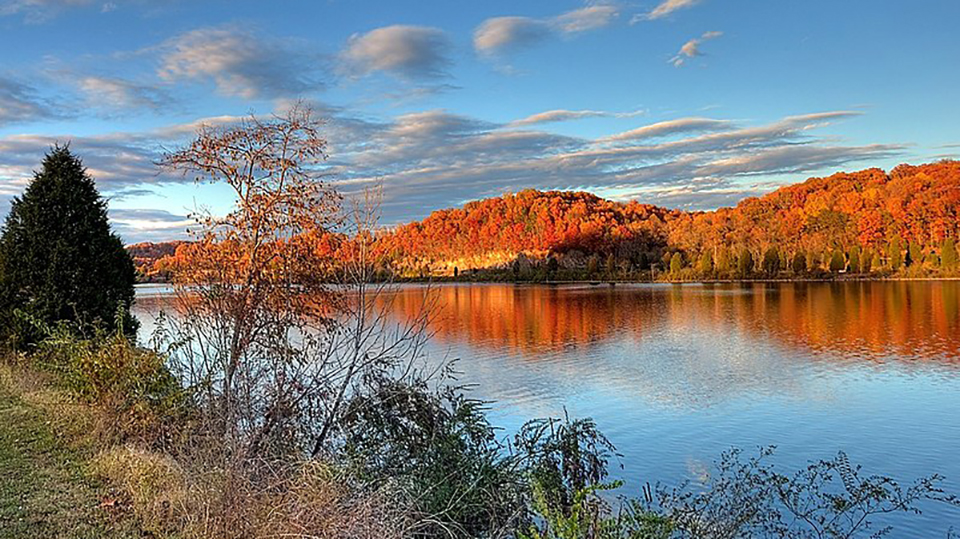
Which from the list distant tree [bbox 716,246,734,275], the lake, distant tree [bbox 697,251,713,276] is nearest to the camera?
the lake

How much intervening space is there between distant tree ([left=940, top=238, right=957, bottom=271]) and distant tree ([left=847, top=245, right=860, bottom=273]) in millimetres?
6970

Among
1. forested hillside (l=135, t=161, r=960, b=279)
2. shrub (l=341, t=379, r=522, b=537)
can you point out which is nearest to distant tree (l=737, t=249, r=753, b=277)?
forested hillside (l=135, t=161, r=960, b=279)

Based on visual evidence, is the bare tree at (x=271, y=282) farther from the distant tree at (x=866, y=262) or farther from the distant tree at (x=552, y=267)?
the distant tree at (x=552, y=267)

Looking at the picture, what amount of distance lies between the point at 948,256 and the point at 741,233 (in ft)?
72.6

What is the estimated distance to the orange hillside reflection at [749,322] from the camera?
22375mm

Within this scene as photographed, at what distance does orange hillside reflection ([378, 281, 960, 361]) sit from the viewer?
881 inches

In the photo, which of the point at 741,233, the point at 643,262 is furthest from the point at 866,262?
the point at 643,262

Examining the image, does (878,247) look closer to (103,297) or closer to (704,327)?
(704,327)

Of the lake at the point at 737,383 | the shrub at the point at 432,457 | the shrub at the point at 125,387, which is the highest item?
the shrub at the point at 125,387

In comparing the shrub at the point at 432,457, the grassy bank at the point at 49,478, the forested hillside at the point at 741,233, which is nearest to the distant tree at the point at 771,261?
the forested hillside at the point at 741,233

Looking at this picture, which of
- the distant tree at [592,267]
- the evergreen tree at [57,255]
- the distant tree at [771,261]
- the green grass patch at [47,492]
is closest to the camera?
the green grass patch at [47,492]

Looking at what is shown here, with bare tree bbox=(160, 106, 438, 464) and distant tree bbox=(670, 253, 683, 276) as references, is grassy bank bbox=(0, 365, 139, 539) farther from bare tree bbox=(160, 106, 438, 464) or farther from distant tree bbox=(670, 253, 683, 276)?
distant tree bbox=(670, 253, 683, 276)

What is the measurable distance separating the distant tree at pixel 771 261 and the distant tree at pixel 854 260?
6.77 meters

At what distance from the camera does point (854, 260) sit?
69.5 m
